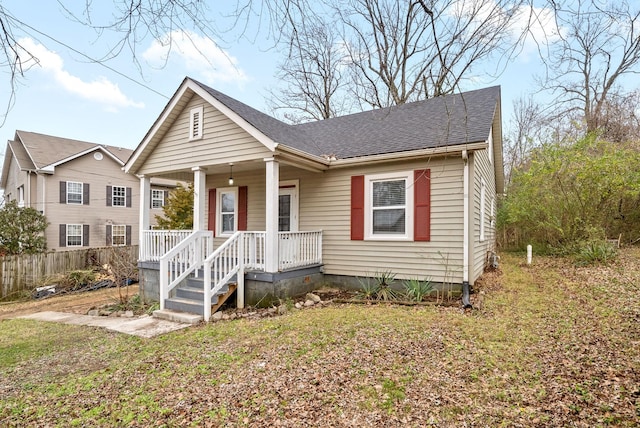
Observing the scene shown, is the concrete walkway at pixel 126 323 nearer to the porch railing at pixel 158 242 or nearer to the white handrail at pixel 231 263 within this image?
the white handrail at pixel 231 263

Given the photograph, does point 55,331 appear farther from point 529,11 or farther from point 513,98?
point 513,98

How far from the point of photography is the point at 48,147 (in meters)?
18.7

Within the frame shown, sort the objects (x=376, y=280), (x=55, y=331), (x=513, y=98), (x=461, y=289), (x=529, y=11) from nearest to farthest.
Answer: (x=529, y=11), (x=55, y=331), (x=461, y=289), (x=376, y=280), (x=513, y=98)

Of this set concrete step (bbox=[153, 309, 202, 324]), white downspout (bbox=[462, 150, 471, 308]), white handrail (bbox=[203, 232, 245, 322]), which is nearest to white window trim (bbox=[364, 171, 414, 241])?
white downspout (bbox=[462, 150, 471, 308])

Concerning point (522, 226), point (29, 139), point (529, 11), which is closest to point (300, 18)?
point (529, 11)

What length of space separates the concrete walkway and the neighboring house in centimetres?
903

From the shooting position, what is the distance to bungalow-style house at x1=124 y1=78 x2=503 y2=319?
7320 mm

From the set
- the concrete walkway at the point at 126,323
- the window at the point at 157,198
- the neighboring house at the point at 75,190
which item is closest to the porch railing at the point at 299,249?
the concrete walkway at the point at 126,323

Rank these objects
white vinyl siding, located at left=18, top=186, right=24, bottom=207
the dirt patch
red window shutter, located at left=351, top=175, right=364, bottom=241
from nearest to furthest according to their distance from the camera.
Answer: red window shutter, located at left=351, top=175, right=364, bottom=241 < the dirt patch < white vinyl siding, located at left=18, top=186, right=24, bottom=207

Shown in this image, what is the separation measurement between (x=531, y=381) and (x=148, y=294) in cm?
864

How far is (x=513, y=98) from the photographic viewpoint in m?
22.5

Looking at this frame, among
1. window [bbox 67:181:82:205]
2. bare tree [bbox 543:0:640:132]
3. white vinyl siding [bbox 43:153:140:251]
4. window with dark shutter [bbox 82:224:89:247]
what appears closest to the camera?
bare tree [bbox 543:0:640:132]

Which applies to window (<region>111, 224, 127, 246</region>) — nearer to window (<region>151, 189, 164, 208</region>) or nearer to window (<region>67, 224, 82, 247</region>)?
window (<region>67, 224, 82, 247</region>)

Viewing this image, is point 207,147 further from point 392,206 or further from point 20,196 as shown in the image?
point 20,196
